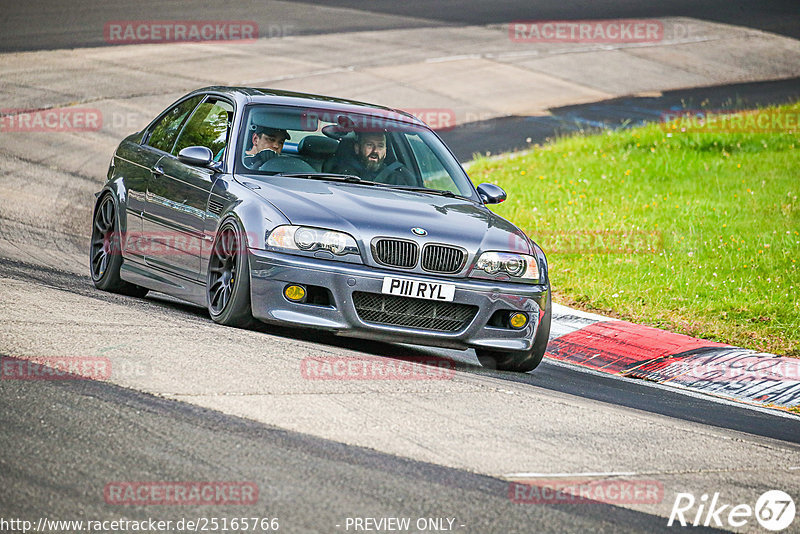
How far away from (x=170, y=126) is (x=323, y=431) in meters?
4.66

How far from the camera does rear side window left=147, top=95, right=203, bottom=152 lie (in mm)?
9227

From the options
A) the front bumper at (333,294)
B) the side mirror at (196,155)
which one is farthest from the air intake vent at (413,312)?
the side mirror at (196,155)

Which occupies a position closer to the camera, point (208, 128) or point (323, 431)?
point (323, 431)

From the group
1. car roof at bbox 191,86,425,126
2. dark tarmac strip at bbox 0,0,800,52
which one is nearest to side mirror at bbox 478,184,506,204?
car roof at bbox 191,86,425,126

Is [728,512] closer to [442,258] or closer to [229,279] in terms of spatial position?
[442,258]

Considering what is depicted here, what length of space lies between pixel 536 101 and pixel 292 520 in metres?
20.3

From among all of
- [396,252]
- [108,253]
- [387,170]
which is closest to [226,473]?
[396,252]

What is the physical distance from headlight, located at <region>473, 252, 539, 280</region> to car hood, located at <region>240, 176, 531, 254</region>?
0.05 meters

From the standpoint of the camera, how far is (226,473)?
4.61 meters

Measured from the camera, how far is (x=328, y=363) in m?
6.62

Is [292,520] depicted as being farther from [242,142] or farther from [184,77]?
[184,77]

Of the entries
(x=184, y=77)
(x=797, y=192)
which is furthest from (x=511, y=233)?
(x=184, y=77)

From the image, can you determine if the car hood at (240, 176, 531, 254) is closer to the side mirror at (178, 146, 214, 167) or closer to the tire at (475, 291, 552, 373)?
the side mirror at (178, 146, 214, 167)

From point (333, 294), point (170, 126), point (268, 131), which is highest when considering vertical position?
Answer: point (268, 131)
